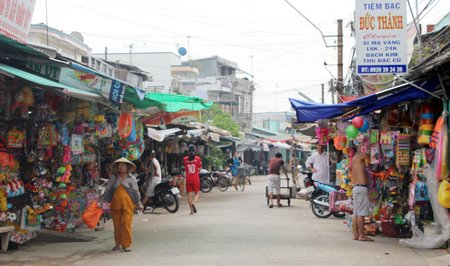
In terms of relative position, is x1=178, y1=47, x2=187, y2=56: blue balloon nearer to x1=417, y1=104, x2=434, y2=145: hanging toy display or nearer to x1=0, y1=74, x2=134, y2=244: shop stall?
x1=0, y1=74, x2=134, y2=244: shop stall

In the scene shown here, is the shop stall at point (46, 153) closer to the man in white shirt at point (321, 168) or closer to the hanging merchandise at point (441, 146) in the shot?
the hanging merchandise at point (441, 146)

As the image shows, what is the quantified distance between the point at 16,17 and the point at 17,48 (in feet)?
6.36

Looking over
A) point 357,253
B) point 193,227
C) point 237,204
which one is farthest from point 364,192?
point 237,204

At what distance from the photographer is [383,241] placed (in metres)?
10.1

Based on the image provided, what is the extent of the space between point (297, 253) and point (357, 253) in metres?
0.95

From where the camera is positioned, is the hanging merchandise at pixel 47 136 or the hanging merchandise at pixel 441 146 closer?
the hanging merchandise at pixel 441 146

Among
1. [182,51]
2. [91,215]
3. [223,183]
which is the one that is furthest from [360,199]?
[182,51]

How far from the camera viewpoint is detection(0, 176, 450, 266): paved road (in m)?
8.03

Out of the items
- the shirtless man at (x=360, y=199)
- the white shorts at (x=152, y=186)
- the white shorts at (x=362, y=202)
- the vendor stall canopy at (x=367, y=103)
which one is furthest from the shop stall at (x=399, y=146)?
the white shorts at (x=152, y=186)

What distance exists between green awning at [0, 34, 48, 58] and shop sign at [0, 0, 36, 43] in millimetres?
1035

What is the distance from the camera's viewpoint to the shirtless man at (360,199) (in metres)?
9.99

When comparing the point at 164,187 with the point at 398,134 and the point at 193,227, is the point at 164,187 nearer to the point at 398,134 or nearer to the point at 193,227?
the point at 193,227

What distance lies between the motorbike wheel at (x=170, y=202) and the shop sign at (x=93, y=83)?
20.7 feet

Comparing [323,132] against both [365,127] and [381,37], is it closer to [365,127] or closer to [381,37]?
[365,127]
